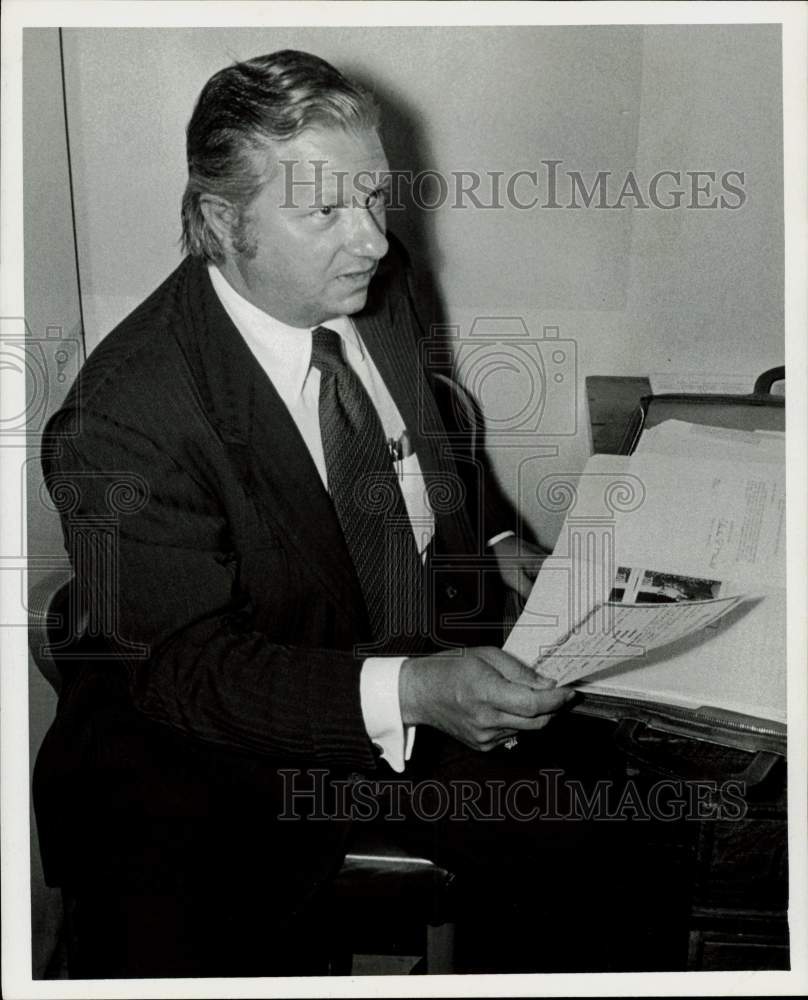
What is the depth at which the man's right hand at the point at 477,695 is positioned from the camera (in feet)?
2.96

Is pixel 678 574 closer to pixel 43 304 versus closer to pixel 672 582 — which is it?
pixel 672 582

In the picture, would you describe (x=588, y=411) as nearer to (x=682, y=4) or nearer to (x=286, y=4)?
(x=682, y=4)

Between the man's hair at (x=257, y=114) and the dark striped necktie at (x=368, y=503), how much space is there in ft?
0.67

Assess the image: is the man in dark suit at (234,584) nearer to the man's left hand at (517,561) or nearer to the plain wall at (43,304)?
the plain wall at (43,304)

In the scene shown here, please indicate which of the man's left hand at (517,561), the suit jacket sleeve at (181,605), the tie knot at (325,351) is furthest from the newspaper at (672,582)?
the tie knot at (325,351)

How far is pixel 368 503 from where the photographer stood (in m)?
1.13

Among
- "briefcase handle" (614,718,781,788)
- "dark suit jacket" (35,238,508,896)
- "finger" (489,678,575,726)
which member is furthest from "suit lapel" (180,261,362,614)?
"briefcase handle" (614,718,781,788)

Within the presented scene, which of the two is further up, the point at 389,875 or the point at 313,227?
the point at 313,227

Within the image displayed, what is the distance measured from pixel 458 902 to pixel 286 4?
103 centimetres

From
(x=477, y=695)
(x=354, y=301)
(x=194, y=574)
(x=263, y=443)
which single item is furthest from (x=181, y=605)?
(x=354, y=301)

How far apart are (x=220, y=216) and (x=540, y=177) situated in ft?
1.51

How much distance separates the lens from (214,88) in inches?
41.4

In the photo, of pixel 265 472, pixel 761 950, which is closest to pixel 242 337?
pixel 265 472

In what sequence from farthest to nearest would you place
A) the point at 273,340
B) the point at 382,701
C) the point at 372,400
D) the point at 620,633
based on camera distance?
the point at 372,400
the point at 273,340
the point at 382,701
the point at 620,633
